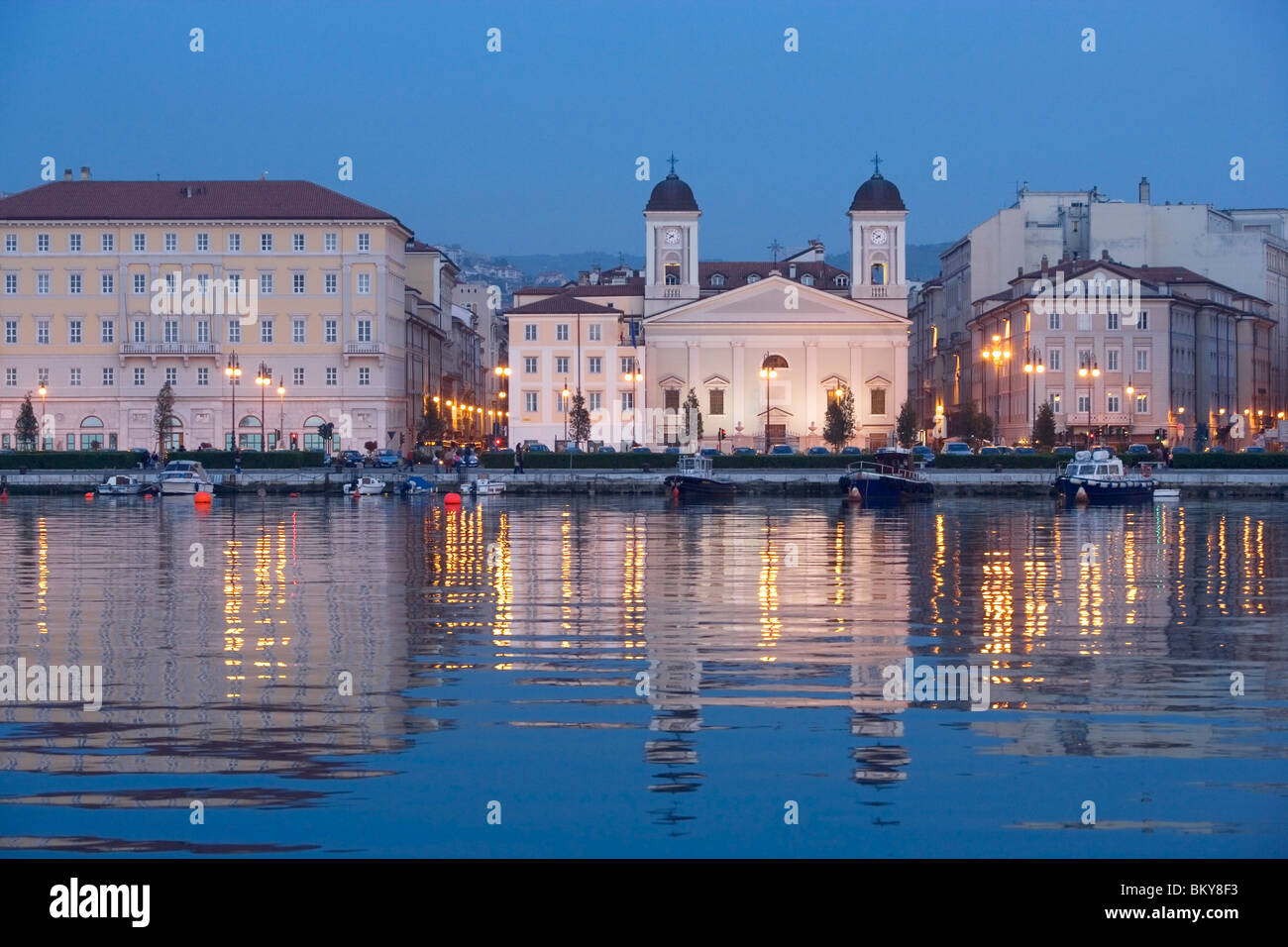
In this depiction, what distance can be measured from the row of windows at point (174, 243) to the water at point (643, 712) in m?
60.6

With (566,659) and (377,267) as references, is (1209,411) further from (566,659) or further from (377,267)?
(566,659)

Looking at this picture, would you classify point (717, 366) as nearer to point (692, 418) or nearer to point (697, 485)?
point (692, 418)

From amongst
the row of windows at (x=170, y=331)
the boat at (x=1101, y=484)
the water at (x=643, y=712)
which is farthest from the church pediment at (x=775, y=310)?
the water at (x=643, y=712)

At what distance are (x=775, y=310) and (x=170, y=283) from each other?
109 feet

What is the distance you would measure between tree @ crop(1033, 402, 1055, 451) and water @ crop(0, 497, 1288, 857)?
51.1 meters

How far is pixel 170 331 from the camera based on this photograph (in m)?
89.4

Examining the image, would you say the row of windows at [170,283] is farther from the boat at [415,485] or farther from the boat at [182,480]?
the boat at [182,480]

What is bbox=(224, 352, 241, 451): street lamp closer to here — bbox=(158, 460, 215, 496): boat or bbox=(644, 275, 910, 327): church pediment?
bbox=(158, 460, 215, 496): boat

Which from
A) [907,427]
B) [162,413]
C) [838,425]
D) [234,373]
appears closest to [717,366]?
[838,425]

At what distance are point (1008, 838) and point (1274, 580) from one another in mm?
18900

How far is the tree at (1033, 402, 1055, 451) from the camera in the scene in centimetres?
8056

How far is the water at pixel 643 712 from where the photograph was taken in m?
10.3

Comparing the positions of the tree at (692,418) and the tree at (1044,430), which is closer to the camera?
the tree at (1044,430)
